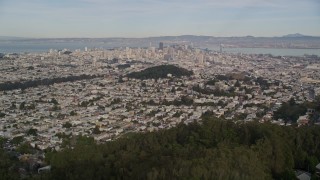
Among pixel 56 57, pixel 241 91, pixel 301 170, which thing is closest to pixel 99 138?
pixel 301 170

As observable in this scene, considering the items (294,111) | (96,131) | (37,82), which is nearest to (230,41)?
(37,82)

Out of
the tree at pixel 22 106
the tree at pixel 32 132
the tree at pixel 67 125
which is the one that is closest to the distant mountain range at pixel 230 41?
the tree at pixel 22 106

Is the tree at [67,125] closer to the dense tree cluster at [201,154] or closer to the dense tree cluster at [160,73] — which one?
the dense tree cluster at [201,154]

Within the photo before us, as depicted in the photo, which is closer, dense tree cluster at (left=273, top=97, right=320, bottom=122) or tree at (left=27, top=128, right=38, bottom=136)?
tree at (left=27, top=128, right=38, bottom=136)

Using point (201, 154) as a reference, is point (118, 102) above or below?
below

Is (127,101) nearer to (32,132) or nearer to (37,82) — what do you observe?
(32,132)

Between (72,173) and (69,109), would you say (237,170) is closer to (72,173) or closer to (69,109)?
(72,173)

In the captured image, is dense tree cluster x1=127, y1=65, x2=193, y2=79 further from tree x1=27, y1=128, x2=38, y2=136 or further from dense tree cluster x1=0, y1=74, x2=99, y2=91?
tree x1=27, y1=128, x2=38, y2=136

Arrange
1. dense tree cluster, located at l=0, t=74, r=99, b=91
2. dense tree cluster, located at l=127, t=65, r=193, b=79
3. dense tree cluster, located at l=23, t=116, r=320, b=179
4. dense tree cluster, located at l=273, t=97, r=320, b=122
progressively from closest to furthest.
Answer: dense tree cluster, located at l=23, t=116, r=320, b=179, dense tree cluster, located at l=273, t=97, r=320, b=122, dense tree cluster, located at l=0, t=74, r=99, b=91, dense tree cluster, located at l=127, t=65, r=193, b=79

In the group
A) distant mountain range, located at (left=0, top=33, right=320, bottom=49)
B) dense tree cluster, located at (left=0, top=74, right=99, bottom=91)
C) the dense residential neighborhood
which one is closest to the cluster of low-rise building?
the dense residential neighborhood
